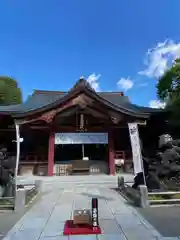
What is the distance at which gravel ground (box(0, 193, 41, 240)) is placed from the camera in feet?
16.7

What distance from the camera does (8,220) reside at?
5910 mm

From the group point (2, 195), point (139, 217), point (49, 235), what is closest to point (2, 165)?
point (2, 195)

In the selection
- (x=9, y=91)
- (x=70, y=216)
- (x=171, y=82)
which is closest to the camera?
(x=70, y=216)

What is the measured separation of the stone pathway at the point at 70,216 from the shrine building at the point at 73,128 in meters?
7.42

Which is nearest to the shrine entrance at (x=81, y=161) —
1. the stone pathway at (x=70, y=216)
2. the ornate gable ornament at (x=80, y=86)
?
the ornate gable ornament at (x=80, y=86)

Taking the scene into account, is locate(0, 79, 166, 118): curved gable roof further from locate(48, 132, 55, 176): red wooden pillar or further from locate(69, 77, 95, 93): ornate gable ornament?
locate(48, 132, 55, 176): red wooden pillar

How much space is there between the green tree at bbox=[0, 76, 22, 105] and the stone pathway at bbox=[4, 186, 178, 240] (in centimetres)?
3025

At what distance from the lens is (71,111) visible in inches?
645

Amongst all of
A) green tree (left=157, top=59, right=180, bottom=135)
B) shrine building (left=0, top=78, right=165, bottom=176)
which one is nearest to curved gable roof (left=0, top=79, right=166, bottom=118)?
shrine building (left=0, top=78, right=165, bottom=176)

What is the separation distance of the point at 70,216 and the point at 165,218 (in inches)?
101

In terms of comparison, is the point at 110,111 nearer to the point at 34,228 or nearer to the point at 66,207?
the point at 66,207

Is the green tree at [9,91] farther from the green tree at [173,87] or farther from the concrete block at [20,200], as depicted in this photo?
the concrete block at [20,200]

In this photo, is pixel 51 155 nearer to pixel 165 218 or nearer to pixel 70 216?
pixel 70 216

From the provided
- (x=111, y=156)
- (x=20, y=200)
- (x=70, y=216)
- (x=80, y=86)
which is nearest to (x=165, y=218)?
(x=70, y=216)
